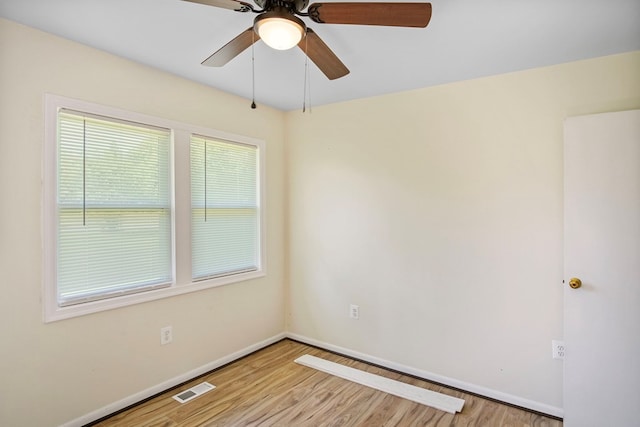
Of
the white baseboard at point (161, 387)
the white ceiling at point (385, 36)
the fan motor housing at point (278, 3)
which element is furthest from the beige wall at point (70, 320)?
the fan motor housing at point (278, 3)

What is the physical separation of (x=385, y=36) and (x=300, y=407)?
2.55 metres

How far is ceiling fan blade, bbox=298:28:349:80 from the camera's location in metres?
1.57

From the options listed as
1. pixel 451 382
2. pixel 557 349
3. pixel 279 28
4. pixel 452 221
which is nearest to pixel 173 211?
→ pixel 279 28

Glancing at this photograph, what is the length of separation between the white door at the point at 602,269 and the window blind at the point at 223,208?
2.60 metres

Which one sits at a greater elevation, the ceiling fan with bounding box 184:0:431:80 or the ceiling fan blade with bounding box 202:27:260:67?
the ceiling fan blade with bounding box 202:27:260:67

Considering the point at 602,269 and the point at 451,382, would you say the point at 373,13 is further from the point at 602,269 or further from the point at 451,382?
the point at 451,382

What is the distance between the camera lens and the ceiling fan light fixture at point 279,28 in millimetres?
1354

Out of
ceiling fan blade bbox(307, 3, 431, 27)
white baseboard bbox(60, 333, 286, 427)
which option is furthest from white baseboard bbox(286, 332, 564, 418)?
ceiling fan blade bbox(307, 3, 431, 27)

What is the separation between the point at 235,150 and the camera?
3.26 m

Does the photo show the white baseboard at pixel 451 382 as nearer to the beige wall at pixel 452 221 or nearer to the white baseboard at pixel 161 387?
the beige wall at pixel 452 221

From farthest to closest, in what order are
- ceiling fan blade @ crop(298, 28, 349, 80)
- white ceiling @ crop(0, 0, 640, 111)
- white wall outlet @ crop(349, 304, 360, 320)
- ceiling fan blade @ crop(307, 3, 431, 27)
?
white wall outlet @ crop(349, 304, 360, 320) → white ceiling @ crop(0, 0, 640, 111) → ceiling fan blade @ crop(298, 28, 349, 80) → ceiling fan blade @ crop(307, 3, 431, 27)

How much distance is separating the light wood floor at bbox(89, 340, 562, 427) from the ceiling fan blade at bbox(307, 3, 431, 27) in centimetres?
238

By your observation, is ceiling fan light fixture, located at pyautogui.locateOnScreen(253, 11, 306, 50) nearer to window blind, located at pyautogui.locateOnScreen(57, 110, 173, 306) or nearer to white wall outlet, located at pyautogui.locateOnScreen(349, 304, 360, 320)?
window blind, located at pyautogui.locateOnScreen(57, 110, 173, 306)

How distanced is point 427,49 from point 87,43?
2.17 metres
